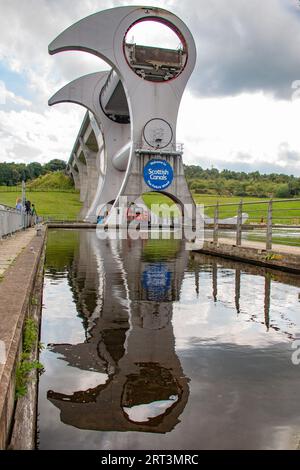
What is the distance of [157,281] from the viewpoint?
827cm

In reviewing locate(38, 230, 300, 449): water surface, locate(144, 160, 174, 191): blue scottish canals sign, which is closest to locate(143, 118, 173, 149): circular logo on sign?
locate(144, 160, 174, 191): blue scottish canals sign

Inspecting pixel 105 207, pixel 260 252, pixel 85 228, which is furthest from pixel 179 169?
pixel 260 252

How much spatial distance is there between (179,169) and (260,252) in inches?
898

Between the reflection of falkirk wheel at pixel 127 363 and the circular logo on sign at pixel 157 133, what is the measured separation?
2661cm

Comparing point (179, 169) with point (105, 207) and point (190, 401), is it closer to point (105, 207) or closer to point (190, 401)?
point (105, 207)

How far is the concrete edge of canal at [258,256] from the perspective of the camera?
31.8 ft

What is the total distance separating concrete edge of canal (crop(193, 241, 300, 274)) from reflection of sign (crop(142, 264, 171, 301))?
2.37m

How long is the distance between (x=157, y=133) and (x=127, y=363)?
99.5 ft

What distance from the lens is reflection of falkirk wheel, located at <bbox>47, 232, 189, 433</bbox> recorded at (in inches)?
106

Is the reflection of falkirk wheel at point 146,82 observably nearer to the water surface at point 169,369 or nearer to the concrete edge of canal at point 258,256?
the concrete edge of canal at point 258,256

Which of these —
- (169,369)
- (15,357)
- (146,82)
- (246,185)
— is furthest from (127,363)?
(246,185)

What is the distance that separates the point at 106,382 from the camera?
324 centimetres

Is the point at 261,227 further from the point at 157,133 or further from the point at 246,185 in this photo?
the point at 246,185
